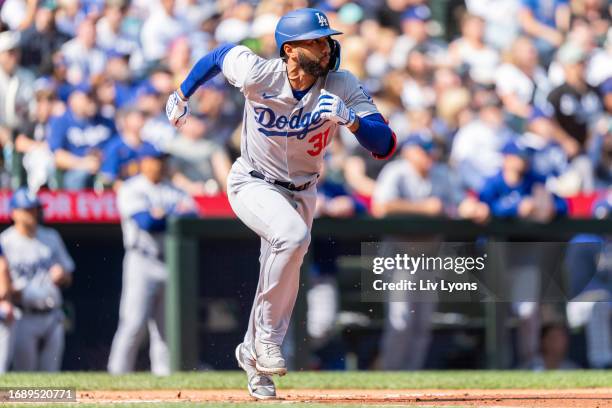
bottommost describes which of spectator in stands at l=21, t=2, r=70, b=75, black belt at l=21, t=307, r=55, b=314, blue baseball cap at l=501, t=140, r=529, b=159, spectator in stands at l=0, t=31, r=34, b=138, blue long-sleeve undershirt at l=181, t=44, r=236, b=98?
black belt at l=21, t=307, r=55, b=314

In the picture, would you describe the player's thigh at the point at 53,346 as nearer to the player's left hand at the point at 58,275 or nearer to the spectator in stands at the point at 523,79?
the player's left hand at the point at 58,275

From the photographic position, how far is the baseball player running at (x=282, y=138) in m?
5.34

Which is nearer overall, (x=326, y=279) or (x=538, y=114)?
(x=326, y=279)

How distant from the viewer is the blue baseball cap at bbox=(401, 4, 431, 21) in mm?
11328

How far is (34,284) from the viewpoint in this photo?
8.30 meters

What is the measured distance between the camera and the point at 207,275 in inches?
332

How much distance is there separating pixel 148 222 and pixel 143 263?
297 millimetres

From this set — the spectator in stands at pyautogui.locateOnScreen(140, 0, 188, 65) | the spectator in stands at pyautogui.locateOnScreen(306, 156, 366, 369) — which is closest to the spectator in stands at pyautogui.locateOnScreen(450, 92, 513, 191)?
the spectator in stands at pyautogui.locateOnScreen(306, 156, 366, 369)

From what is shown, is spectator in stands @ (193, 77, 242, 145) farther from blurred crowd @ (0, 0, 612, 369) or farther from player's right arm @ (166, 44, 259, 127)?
player's right arm @ (166, 44, 259, 127)

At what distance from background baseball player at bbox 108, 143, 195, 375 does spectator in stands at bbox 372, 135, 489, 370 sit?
152cm

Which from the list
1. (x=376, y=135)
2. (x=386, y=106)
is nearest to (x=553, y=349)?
(x=386, y=106)

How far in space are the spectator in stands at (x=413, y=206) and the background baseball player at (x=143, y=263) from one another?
1523mm

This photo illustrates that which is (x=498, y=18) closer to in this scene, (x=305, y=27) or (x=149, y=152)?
(x=149, y=152)

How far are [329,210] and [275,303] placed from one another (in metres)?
3.10
